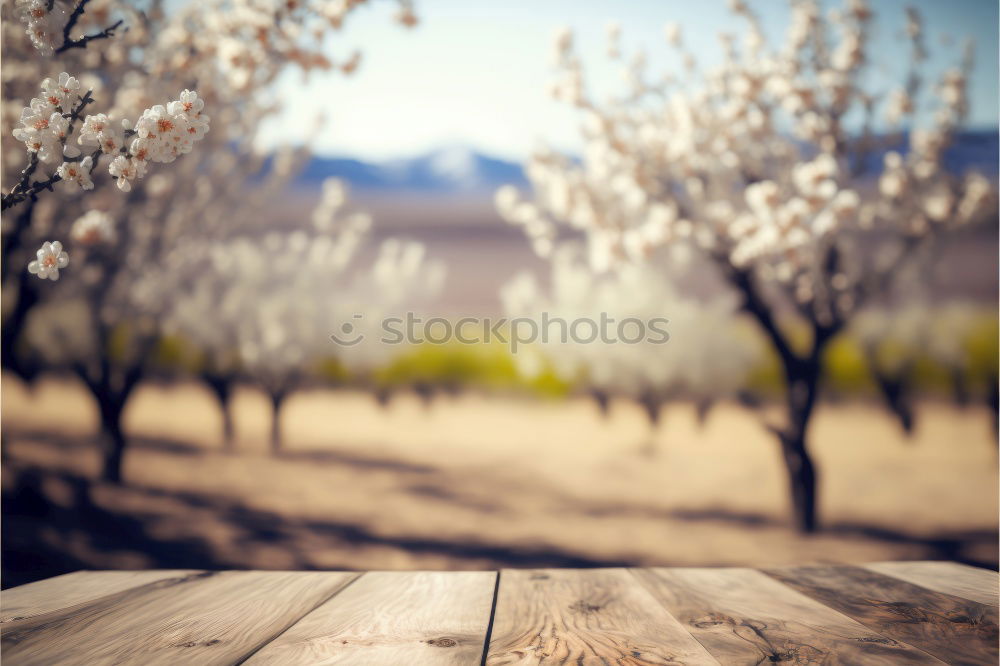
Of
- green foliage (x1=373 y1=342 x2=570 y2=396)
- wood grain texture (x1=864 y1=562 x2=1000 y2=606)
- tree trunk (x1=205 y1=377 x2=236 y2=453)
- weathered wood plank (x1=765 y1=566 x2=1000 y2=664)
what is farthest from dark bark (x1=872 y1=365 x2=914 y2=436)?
tree trunk (x1=205 y1=377 x2=236 y2=453)

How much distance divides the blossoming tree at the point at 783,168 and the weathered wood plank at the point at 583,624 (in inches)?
180

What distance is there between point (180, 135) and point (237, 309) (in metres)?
10.8

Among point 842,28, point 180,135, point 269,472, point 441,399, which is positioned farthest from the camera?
point 441,399

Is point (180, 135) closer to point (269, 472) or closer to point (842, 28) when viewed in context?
point (842, 28)

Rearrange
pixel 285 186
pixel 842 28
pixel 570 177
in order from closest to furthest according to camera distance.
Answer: pixel 842 28
pixel 570 177
pixel 285 186

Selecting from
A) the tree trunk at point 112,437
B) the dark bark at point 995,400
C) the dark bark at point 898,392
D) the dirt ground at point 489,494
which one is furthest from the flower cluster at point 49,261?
the dark bark at point 898,392

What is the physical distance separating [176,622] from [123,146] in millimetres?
1286

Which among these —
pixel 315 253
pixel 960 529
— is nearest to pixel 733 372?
pixel 960 529

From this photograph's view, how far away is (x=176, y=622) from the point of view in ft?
3.90

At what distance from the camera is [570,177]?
6500 millimetres

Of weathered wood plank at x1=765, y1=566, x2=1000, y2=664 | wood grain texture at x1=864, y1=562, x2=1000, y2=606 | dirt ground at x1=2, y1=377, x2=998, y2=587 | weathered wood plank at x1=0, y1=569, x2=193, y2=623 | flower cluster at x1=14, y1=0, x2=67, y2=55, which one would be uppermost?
flower cluster at x1=14, y1=0, x2=67, y2=55

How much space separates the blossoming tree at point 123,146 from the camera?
5.43 feet

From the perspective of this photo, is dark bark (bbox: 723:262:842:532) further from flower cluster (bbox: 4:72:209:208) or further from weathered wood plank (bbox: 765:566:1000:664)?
flower cluster (bbox: 4:72:209:208)

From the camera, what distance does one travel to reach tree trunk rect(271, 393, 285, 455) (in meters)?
12.0
